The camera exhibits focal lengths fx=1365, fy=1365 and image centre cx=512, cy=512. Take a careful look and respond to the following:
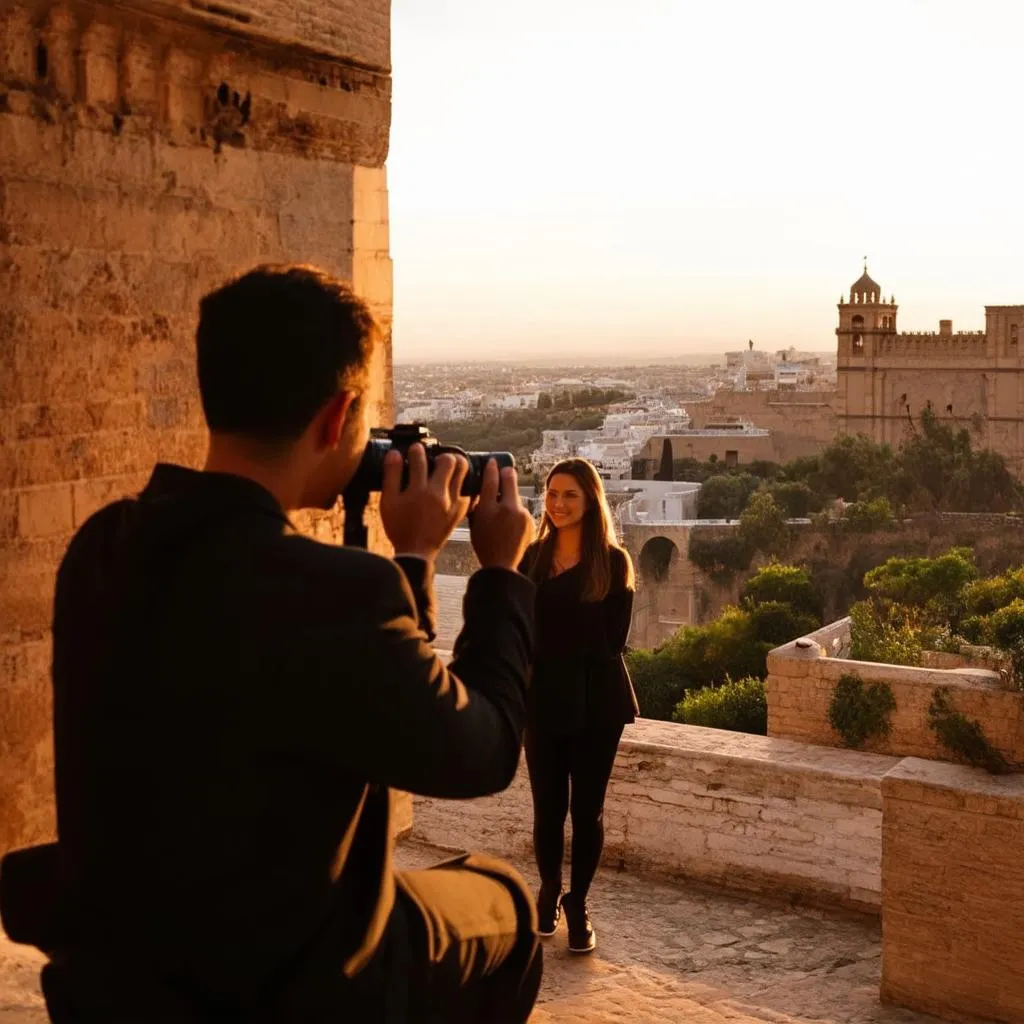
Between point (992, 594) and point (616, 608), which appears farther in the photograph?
point (992, 594)

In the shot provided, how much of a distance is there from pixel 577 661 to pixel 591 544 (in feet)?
0.84

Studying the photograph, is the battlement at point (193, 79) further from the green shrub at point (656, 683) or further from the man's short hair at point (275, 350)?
the green shrub at point (656, 683)

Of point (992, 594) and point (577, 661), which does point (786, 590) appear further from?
point (577, 661)

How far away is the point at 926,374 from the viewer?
42.0 meters

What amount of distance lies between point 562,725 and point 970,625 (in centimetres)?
1058

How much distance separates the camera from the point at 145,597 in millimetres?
Result: 1071

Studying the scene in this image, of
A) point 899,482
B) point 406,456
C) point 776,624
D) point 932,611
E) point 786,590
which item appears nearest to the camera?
point 406,456

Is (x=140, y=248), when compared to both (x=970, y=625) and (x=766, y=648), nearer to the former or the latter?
(x=970, y=625)

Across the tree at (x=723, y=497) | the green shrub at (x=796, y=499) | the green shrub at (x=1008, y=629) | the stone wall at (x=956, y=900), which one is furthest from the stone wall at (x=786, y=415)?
the stone wall at (x=956, y=900)

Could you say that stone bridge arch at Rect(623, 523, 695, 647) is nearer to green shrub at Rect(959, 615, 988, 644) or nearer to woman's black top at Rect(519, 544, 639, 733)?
green shrub at Rect(959, 615, 988, 644)

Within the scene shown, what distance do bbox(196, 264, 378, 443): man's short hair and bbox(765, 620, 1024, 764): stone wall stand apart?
471 centimetres

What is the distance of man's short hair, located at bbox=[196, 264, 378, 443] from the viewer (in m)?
1.12

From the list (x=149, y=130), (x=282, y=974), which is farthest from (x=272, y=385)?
(x=149, y=130)

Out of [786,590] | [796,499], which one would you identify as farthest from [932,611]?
[796,499]
